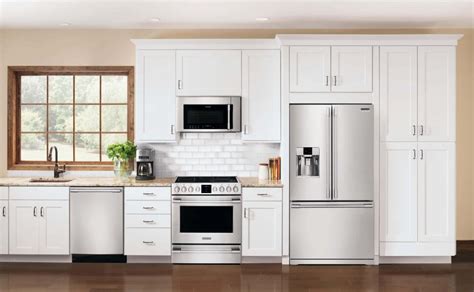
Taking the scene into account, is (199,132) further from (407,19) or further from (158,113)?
(407,19)

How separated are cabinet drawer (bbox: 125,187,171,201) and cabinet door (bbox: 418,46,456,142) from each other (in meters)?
2.64

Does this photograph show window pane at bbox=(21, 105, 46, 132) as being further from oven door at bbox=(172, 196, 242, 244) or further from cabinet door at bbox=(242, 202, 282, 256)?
cabinet door at bbox=(242, 202, 282, 256)

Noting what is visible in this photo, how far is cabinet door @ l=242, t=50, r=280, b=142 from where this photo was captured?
228 inches

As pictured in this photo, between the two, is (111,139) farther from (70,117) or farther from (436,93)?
(436,93)

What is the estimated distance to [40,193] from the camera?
217 inches

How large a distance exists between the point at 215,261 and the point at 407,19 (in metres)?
3.16

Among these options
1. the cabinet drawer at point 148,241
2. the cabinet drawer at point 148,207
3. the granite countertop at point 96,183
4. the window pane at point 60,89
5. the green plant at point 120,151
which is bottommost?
the cabinet drawer at point 148,241

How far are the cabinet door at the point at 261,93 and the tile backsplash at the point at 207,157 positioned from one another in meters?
0.40

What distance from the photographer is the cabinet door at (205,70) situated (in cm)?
577

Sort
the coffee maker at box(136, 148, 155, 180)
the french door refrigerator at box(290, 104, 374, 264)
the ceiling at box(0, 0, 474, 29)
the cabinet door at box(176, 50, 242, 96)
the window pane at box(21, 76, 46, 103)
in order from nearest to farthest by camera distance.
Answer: the ceiling at box(0, 0, 474, 29), the french door refrigerator at box(290, 104, 374, 264), the cabinet door at box(176, 50, 242, 96), the coffee maker at box(136, 148, 155, 180), the window pane at box(21, 76, 46, 103)

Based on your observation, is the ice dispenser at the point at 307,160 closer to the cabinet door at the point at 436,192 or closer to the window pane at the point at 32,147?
the cabinet door at the point at 436,192

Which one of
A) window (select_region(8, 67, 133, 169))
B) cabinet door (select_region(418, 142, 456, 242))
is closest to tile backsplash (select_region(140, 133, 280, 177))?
window (select_region(8, 67, 133, 169))

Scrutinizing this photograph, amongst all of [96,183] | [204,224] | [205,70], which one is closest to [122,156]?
[96,183]

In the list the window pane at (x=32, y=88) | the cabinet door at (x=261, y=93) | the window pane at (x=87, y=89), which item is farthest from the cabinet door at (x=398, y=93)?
the window pane at (x=32, y=88)
